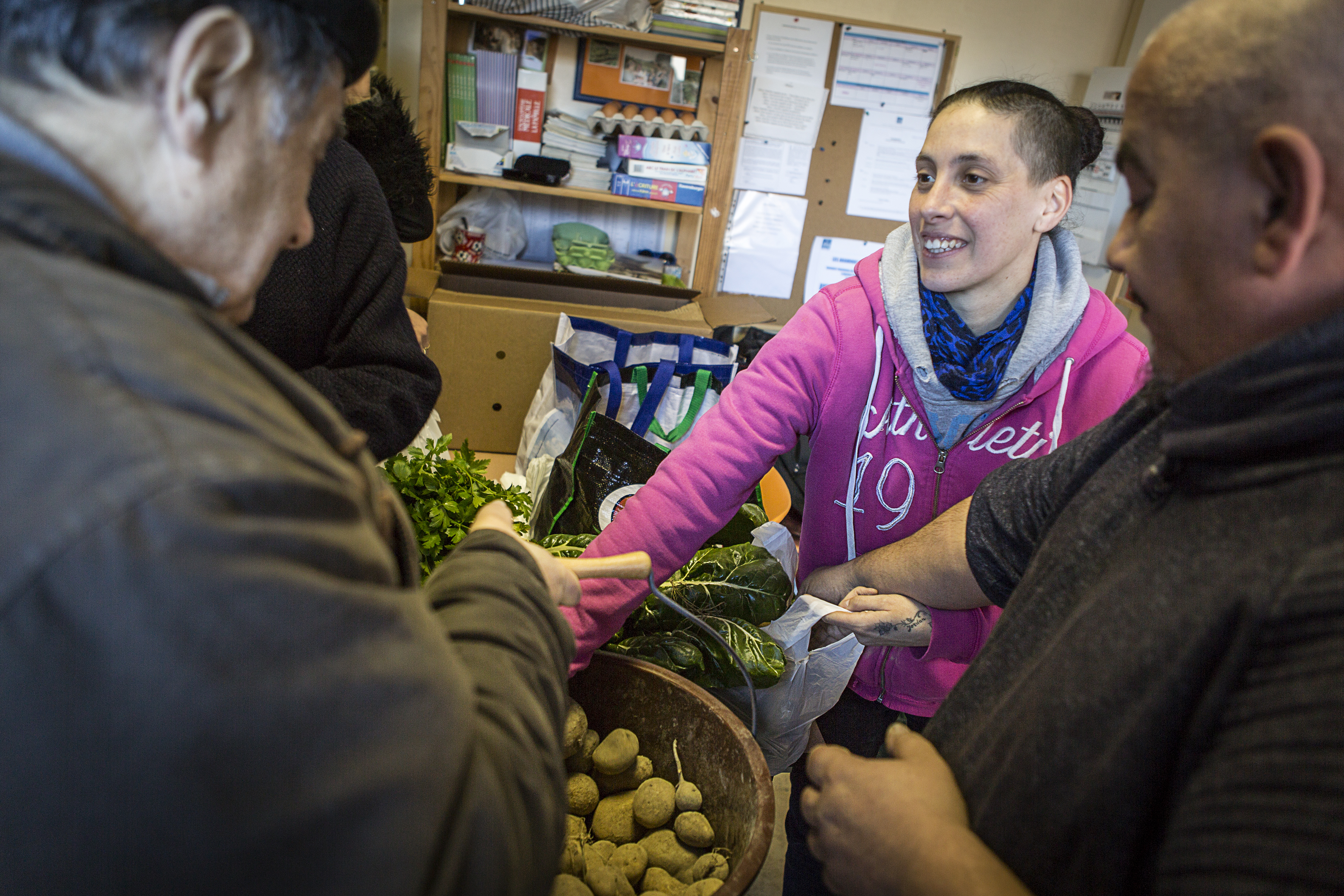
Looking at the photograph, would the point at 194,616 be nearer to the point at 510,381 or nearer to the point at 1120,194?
the point at 510,381

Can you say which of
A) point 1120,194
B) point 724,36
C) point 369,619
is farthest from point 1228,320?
point 1120,194

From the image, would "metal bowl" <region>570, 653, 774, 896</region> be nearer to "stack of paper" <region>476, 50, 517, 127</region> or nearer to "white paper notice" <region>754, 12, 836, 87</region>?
"stack of paper" <region>476, 50, 517, 127</region>

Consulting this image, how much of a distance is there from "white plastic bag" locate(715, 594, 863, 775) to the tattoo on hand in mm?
44

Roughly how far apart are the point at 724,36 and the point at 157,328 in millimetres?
3022

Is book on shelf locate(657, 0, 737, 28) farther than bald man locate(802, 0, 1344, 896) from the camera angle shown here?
Yes

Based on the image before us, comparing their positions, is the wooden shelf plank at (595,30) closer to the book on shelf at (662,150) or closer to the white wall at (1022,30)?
the book on shelf at (662,150)

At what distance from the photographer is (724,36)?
9.99 ft

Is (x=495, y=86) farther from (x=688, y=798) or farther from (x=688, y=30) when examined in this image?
(x=688, y=798)

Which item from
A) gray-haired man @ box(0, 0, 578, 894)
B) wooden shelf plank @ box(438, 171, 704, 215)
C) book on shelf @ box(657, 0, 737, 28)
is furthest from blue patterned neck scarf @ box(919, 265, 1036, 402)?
book on shelf @ box(657, 0, 737, 28)

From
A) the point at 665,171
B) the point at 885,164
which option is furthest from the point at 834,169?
the point at 665,171

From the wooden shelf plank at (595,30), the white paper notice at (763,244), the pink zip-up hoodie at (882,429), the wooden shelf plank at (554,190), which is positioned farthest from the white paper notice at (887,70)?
the pink zip-up hoodie at (882,429)

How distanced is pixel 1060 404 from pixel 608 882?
3.06ft

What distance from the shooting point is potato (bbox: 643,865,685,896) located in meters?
0.99

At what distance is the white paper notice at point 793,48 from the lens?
11.0ft
